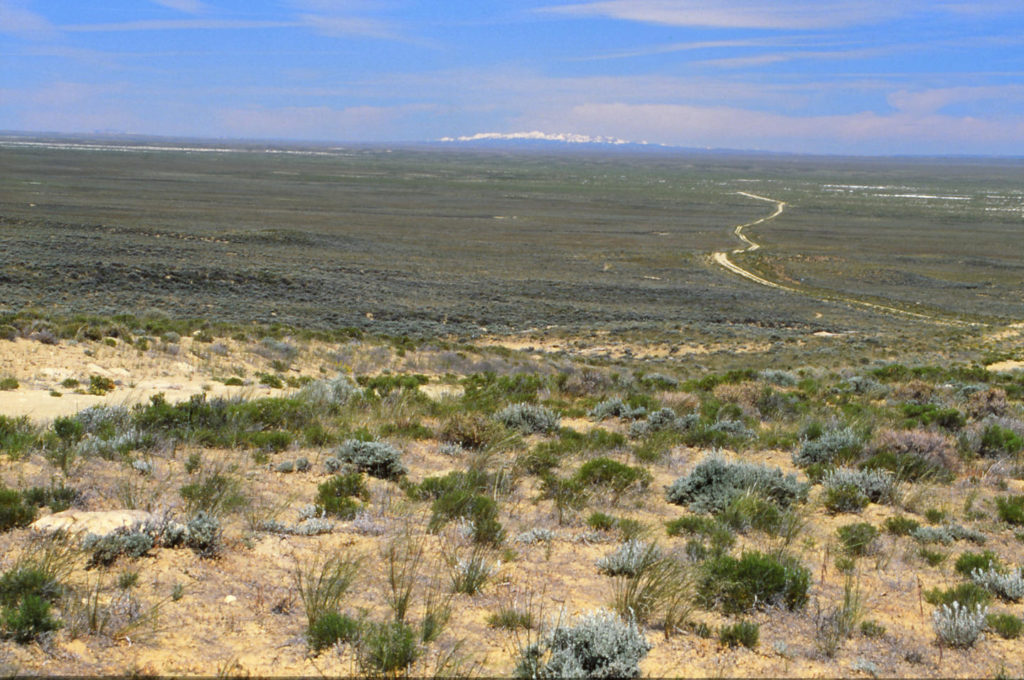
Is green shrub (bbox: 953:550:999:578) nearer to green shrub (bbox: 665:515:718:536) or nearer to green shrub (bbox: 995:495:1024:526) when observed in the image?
green shrub (bbox: 995:495:1024:526)

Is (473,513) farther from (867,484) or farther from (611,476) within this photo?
(867,484)

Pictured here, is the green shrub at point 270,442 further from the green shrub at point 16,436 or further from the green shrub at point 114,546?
the green shrub at point 114,546

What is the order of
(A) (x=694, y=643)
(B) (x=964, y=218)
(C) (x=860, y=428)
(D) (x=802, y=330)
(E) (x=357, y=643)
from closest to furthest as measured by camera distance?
(E) (x=357, y=643) < (A) (x=694, y=643) < (C) (x=860, y=428) < (D) (x=802, y=330) < (B) (x=964, y=218)

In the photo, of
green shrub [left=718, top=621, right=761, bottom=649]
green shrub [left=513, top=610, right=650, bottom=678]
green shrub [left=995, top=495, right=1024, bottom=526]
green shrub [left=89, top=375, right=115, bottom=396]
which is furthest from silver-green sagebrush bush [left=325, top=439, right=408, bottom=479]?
green shrub [left=89, top=375, right=115, bottom=396]

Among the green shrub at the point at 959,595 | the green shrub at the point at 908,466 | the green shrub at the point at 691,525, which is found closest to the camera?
the green shrub at the point at 959,595

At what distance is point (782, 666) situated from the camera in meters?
4.01

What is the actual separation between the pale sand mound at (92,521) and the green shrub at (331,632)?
5.85 feet

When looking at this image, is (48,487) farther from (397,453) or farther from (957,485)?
(957,485)

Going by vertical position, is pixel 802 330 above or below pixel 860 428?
below

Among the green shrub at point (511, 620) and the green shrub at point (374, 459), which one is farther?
the green shrub at point (374, 459)

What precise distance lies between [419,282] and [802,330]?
2232cm

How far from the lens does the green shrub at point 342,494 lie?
5.93 metres

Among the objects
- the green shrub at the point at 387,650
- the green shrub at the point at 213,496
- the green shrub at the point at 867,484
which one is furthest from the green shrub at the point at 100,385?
the green shrub at the point at 867,484

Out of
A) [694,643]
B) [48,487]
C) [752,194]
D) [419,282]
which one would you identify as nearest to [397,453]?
[48,487]
